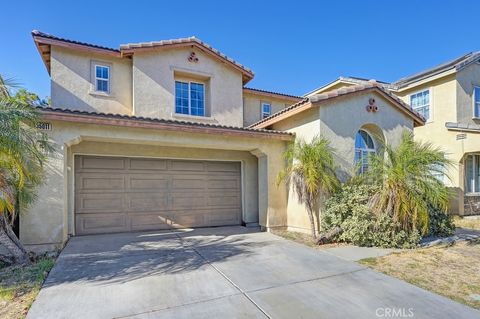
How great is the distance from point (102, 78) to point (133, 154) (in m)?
4.34

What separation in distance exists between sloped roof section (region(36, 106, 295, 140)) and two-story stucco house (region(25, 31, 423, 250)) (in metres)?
0.03

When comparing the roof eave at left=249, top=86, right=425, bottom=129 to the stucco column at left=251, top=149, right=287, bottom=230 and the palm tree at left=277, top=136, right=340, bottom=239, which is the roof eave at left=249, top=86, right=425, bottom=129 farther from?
the stucco column at left=251, top=149, right=287, bottom=230

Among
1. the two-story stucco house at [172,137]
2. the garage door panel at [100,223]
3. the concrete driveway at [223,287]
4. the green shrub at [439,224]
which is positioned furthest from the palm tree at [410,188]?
the garage door panel at [100,223]

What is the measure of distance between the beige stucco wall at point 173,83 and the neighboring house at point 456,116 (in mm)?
10673

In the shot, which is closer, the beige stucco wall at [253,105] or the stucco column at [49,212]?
the stucco column at [49,212]

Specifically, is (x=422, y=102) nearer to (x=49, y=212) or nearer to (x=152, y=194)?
(x=152, y=194)

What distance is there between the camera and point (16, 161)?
634 centimetres

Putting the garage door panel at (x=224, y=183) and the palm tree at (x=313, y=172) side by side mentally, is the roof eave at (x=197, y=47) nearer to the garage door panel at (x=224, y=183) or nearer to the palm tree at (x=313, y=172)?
the garage door panel at (x=224, y=183)

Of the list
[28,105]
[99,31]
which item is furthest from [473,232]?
[99,31]

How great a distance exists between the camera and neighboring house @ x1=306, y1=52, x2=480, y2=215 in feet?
51.0

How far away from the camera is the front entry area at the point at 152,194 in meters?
10.5

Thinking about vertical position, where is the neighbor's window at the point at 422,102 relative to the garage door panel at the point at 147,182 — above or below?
above

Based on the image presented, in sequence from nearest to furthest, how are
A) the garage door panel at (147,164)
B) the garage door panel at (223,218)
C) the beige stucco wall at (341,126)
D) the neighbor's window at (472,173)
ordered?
the beige stucco wall at (341,126)
the garage door panel at (147,164)
the garage door panel at (223,218)
the neighbor's window at (472,173)

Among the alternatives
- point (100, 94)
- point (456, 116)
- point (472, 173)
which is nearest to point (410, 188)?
point (472, 173)
